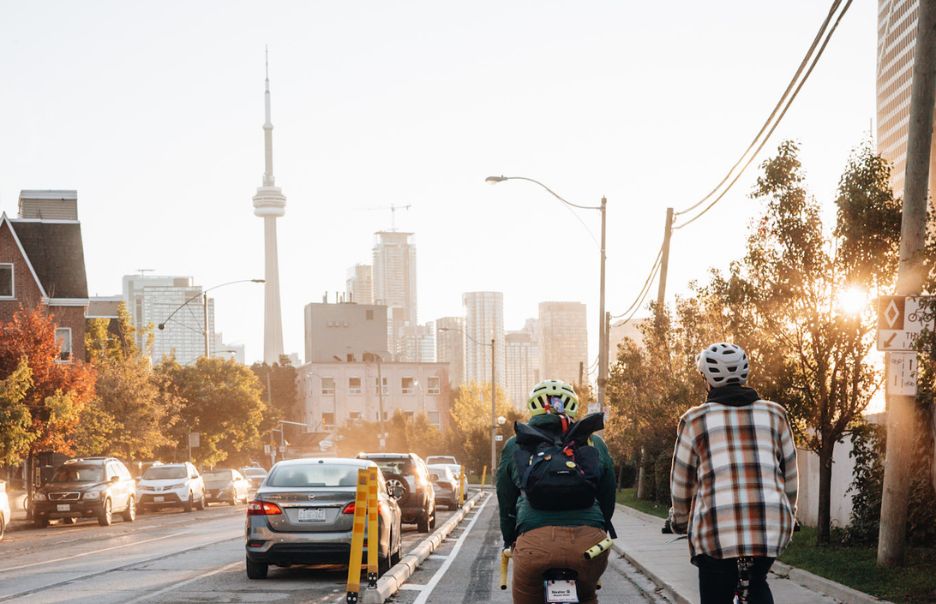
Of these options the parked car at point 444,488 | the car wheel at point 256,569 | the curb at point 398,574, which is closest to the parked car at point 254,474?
the parked car at point 444,488

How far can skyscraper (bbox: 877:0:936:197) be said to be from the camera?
55.2 m

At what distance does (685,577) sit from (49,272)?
4194 cm

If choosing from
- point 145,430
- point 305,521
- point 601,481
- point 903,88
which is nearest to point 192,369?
point 145,430

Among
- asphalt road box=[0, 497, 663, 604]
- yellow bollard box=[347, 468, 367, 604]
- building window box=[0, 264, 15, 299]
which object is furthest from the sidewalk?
building window box=[0, 264, 15, 299]

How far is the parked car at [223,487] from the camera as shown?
164 ft

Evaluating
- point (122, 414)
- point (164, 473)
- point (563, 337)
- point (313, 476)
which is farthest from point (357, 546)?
point (563, 337)

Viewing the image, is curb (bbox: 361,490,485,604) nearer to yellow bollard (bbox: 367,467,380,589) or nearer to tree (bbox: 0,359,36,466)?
yellow bollard (bbox: 367,467,380,589)

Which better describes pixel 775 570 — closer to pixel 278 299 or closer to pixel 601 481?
pixel 601 481

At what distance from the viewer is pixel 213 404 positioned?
6278 centimetres

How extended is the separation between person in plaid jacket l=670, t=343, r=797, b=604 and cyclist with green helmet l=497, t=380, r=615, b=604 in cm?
44

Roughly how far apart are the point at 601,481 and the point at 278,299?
18006 cm

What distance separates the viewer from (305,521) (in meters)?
15.3

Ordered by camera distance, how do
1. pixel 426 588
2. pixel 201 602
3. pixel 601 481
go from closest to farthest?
1. pixel 601 481
2. pixel 201 602
3. pixel 426 588

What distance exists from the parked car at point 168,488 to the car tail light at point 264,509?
26576mm
